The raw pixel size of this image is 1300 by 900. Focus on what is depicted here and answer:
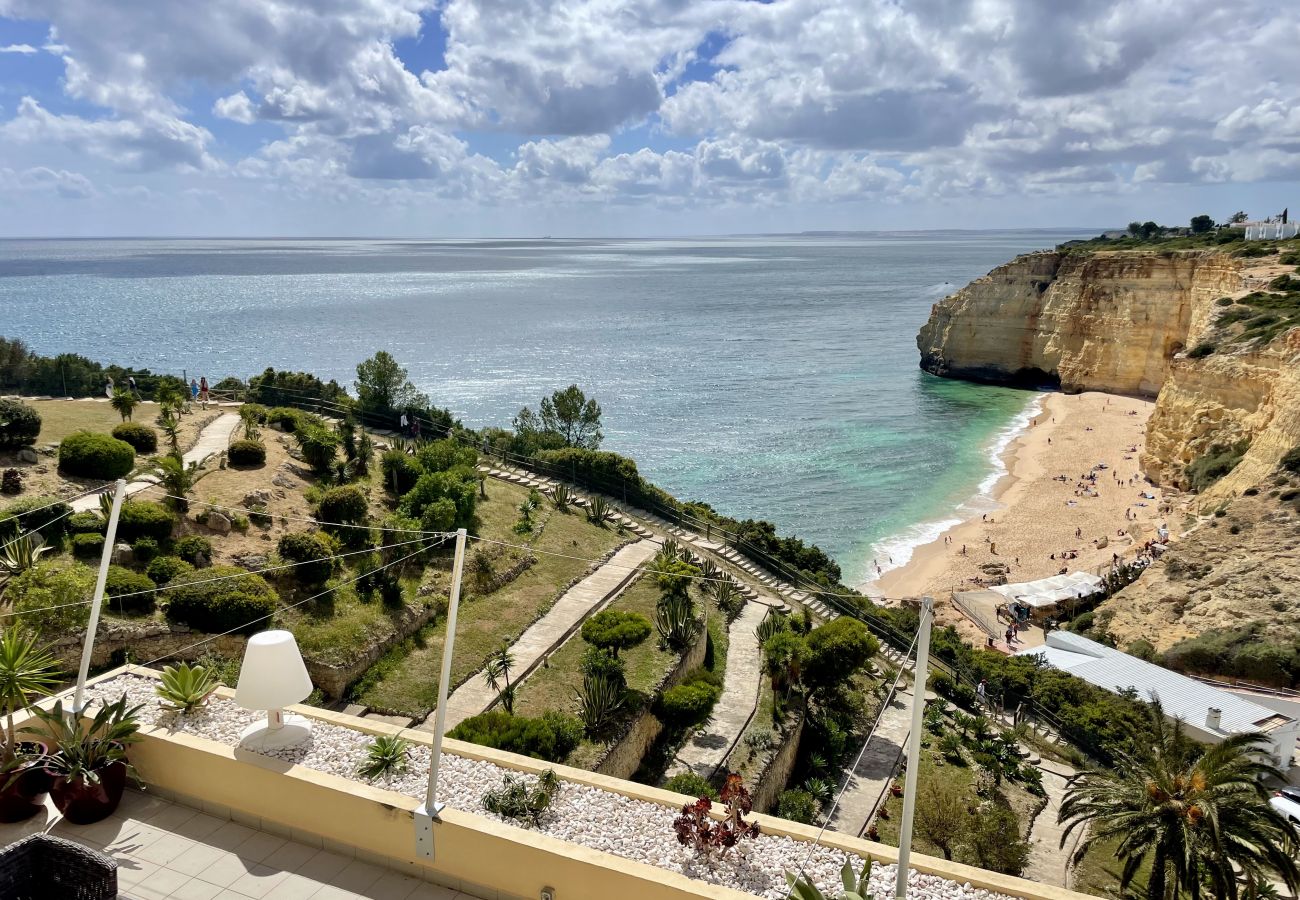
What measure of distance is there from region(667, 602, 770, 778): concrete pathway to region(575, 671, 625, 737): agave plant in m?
1.84

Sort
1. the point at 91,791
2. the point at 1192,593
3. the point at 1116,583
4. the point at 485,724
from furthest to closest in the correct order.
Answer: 1. the point at 1116,583
2. the point at 1192,593
3. the point at 485,724
4. the point at 91,791

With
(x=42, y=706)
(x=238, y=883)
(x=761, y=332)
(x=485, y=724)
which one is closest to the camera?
(x=238, y=883)

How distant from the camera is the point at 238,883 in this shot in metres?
7.70

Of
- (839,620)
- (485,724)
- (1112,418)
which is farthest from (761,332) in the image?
(485,724)

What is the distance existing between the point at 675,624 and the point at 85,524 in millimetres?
14191

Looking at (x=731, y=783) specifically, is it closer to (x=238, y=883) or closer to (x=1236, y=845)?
(x=238, y=883)

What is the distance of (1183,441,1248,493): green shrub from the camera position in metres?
44.7

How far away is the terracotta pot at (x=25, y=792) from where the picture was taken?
27.3 feet

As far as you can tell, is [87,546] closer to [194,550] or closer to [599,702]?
[194,550]

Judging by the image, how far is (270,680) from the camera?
897 centimetres

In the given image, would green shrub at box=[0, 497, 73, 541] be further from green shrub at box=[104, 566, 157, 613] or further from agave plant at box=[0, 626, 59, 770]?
agave plant at box=[0, 626, 59, 770]

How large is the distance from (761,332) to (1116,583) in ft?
282

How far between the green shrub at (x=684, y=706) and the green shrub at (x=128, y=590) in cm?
1130

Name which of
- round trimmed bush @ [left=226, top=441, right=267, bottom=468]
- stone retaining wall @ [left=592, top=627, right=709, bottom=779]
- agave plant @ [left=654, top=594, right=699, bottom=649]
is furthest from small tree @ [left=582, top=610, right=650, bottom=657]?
round trimmed bush @ [left=226, top=441, right=267, bottom=468]
